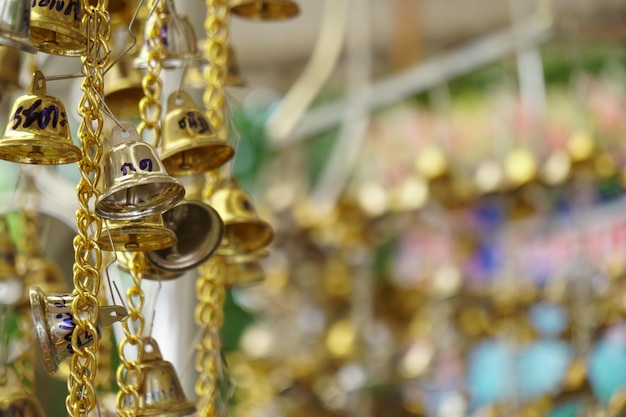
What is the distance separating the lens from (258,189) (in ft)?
16.1

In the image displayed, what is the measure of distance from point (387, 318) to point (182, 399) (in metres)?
3.01

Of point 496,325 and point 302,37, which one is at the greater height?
point 302,37

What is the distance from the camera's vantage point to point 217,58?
5.26 ft

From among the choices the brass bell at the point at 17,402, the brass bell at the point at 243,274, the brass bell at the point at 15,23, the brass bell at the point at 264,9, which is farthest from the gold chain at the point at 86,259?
the brass bell at the point at 243,274

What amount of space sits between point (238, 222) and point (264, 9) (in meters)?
0.41

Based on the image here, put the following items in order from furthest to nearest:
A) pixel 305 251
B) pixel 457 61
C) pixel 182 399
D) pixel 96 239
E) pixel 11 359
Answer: pixel 305 251 < pixel 457 61 < pixel 11 359 < pixel 182 399 < pixel 96 239

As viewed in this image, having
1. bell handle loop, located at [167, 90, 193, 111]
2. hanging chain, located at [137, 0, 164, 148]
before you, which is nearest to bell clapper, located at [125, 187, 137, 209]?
hanging chain, located at [137, 0, 164, 148]

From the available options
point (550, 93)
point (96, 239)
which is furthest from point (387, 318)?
point (96, 239)

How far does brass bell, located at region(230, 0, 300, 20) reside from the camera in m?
1.77

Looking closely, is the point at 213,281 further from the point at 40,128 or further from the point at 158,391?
the point at 40,128

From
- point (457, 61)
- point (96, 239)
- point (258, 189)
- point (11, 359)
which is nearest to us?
point (96, 239)

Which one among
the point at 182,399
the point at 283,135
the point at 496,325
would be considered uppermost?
the point at 283,135

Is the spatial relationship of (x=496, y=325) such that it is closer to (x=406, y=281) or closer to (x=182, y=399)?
(x=406, y=281)

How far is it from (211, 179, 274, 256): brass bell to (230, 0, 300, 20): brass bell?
323mm
